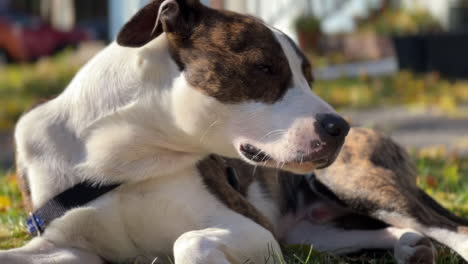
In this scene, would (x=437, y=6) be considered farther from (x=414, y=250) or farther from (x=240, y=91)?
(x=240, y=91)

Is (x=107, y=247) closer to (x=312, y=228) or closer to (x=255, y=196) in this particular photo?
(x=255, y=196)

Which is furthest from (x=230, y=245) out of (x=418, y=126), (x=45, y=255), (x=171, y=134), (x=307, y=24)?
(x=307, y=24)

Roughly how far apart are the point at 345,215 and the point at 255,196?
1.57ft

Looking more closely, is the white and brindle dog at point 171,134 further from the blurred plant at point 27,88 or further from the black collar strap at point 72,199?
the blurred plant at point 27,88

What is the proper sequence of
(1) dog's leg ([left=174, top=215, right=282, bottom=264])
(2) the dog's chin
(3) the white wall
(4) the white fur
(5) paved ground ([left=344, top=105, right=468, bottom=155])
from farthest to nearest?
(3) the white wall
(5) paved ground ([left=344, top=105, right=468, bottom=155])
(4) the white fur
(2) the dog's chin
(1) dog's leg ([left=174, top=215, right=282, bottom=264])

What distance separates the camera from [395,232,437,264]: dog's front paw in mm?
3346

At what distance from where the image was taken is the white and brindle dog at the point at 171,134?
10.0ft

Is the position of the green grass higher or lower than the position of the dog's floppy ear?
lower

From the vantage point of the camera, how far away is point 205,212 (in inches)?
128

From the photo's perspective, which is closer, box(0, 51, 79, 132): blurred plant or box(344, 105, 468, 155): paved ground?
box(344, 105, 468, 155): paved ground

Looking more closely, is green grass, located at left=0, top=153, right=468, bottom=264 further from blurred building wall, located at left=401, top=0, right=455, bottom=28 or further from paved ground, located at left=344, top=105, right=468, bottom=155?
blurred building wall, located at left=401, top=0, right=455, bottom=28

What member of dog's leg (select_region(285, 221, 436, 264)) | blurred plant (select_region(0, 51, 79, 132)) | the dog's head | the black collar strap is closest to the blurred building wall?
blurred plant (select_region(0, 51, 79, 132))

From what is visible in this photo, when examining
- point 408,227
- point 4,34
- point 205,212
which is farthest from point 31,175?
point 4,34

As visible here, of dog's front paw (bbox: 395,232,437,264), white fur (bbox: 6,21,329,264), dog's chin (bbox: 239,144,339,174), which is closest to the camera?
dog's chin (bbox: 239,144,339,174)
